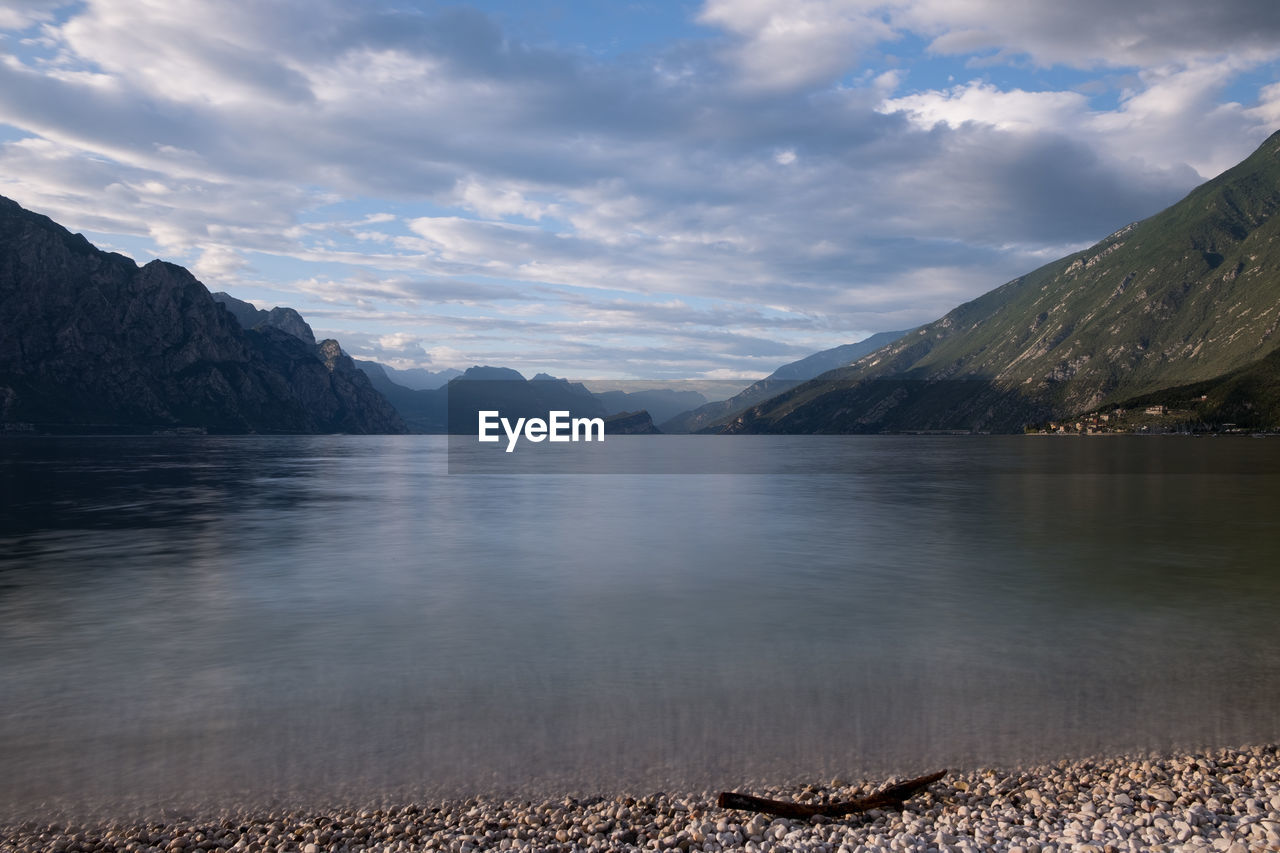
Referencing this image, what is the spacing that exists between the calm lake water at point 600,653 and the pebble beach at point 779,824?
102 centimetres

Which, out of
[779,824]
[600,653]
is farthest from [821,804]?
[600,653]

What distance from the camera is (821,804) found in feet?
47.2

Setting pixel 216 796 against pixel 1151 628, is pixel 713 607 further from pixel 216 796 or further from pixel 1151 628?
pixel 216 796

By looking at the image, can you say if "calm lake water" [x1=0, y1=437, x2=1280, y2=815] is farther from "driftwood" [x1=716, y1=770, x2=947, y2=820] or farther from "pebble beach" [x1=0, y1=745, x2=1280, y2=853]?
"driftwood" [x1=716, y1=770, x2=947, y2=820]

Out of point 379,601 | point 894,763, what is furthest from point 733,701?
point 379,601

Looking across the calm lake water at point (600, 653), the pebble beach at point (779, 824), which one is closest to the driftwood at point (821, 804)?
the pebble beach at point (779, 824)

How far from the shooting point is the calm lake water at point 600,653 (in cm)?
1694

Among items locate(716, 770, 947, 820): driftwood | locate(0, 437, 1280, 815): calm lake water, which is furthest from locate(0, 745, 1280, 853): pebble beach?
locate(0, 437, 1280, 815): calm lake water

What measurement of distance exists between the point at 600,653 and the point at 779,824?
511 inches

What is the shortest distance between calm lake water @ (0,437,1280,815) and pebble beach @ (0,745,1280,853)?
102 cm

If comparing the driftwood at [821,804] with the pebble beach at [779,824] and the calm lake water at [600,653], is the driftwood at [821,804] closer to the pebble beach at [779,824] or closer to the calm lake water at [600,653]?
the pebble beach at [779,824]

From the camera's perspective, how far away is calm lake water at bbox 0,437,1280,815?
16.9 metres

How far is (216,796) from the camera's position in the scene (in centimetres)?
1523

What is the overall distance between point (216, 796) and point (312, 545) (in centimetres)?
4054
